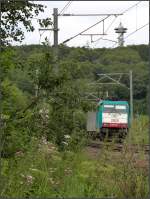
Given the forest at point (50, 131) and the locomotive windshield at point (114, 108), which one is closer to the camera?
the forest at point (50, 131)

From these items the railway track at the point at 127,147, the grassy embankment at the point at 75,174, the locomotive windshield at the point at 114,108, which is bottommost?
the grassy embankment at the point at 75,174

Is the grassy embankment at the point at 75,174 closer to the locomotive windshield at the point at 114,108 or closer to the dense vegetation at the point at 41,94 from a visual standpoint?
the dense vegetation at the point at 41,94

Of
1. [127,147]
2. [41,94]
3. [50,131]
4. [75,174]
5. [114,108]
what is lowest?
[75,174]

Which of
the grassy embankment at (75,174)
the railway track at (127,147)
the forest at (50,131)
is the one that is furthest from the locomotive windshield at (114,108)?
the railway track at (127,147)

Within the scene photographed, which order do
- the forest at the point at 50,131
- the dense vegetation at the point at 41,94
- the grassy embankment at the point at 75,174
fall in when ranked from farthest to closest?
the dense vegetation at the point at 41,94 → the forest at the point at 50,131 → the grassy embankment at the point at 75,174

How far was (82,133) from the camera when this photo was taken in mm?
8344

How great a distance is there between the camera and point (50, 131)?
7367 mm

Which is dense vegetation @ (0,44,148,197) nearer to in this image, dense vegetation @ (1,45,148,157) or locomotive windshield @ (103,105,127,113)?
dense vegetation @ (1,45,148,157)

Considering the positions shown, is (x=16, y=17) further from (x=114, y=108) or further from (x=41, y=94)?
(x=114, y=108)

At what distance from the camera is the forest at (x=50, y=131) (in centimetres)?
636

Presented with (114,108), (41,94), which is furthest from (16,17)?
(114,108)

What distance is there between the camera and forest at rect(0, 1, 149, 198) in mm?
6359

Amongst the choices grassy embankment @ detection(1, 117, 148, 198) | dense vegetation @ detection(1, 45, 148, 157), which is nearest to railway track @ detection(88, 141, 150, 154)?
grassy embankment @ detection(1, 117, 148, 198)

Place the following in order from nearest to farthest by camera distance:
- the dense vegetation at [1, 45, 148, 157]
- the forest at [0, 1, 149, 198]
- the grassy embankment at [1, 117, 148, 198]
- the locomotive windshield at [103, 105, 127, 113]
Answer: the grassy embankment at [1, 117, 148, 198] → the forest at [0, 1, 149, 198] → the dense vegetation at [1, 45, 148, 157] → the locomotive windshield at [103, 105, 127, 113]
